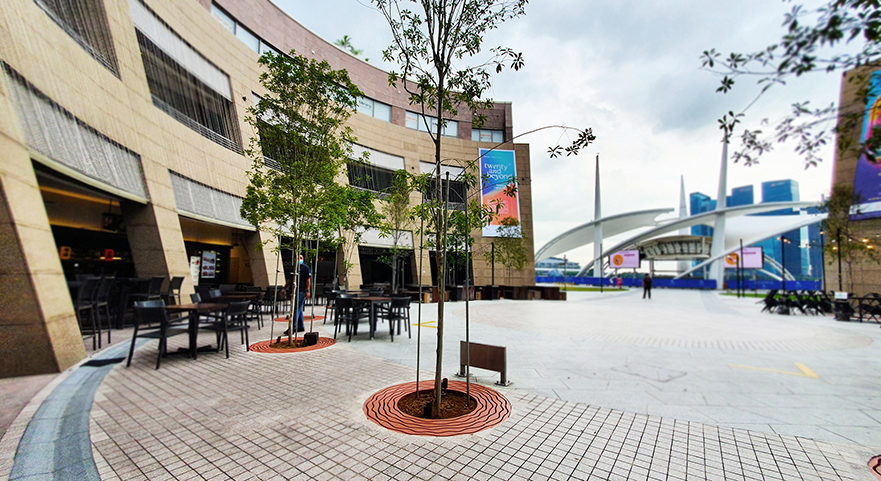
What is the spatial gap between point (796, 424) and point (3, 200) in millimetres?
10394

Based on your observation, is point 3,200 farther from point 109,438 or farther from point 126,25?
point 126,25

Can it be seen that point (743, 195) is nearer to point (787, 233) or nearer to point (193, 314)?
point (787, 233)

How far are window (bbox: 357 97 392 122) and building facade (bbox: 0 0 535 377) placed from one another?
19.3 ft

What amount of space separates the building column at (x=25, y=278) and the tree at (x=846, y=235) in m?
27.0

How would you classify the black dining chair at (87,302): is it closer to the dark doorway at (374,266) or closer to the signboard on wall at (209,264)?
the signboard on wall at (209,264)

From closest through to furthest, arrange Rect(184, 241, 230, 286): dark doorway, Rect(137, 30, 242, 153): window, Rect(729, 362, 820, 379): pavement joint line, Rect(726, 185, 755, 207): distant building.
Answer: Rect(729, 362, 820, 379): pavement joint line < Rect(137, 30, 242, 153): window < Rect(184, 241, 230, 286): dark doorway < Rect(726, 185, 755, 207): distant building

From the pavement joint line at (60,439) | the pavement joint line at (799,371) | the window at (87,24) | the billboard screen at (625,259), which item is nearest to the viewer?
the pavement joint line at (60,439)

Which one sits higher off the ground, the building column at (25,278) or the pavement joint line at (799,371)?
the building column at (25,278)

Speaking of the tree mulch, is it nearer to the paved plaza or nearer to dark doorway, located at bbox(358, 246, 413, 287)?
the paved plaza

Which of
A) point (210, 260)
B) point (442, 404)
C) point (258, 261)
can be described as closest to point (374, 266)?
point (258, 261)

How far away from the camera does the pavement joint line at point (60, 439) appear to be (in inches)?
111

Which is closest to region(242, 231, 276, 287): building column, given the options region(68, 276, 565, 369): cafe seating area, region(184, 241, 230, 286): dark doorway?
region(184, 241, 230, 286): dark doorway

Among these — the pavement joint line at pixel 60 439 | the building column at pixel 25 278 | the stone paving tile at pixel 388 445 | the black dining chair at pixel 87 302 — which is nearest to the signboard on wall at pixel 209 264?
the black dining chair at pixel 87 302

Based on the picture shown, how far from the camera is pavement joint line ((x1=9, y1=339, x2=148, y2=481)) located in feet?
9.28
